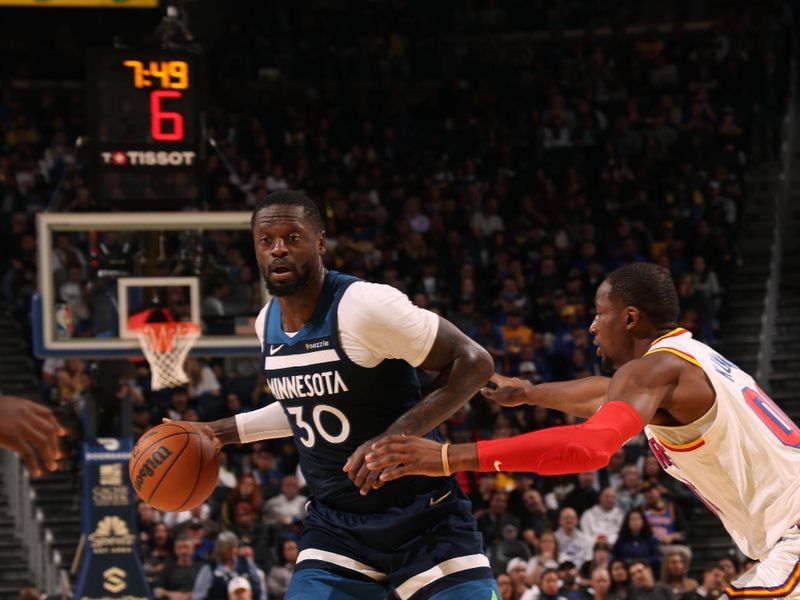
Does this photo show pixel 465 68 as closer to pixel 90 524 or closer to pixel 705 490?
pixel 90 524

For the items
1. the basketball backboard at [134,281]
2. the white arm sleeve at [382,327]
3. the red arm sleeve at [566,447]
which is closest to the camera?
the red arm sleeve at [566,447]

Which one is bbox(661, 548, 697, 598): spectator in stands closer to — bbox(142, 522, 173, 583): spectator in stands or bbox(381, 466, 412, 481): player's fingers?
bbox(142, 522, 173, 583): spectator in stands

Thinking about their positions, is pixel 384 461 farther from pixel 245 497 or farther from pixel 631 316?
pixel 245 497

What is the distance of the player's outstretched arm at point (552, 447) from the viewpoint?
4379 mm

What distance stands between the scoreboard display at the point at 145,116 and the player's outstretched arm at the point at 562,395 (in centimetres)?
501

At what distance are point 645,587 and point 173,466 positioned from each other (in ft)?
22.5

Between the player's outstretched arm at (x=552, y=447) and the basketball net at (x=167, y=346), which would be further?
the basketball net at (x=167, y=346)

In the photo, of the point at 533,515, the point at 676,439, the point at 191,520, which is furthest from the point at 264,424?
the point at 533,515

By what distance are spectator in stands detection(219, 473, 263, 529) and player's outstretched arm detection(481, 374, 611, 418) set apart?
6917mm

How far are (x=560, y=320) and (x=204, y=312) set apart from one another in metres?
5.62

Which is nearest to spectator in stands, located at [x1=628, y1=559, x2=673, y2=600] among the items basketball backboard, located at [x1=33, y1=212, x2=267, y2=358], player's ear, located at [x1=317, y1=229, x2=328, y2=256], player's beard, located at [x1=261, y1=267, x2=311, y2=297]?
basketball backboard, located at [x1=33, y1=212, x2=267, y2=358]

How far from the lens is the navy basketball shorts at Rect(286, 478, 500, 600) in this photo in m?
5.04

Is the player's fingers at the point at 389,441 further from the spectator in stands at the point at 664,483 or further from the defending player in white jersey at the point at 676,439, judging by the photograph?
the spectator in stands at the point at 664,483

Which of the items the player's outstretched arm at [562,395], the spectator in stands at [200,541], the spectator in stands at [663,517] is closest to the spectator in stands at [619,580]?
the spectator in stands at [663,517]
